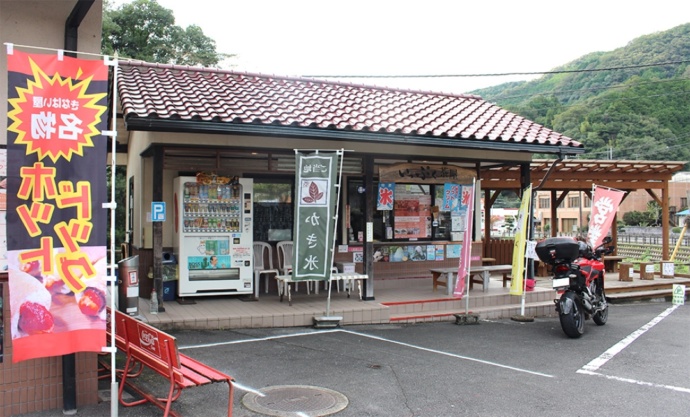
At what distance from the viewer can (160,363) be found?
4.63m

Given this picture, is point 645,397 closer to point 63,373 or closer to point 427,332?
point 427,332

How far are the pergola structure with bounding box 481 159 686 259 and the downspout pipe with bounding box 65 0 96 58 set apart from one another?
10803 mm

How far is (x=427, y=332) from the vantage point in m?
8.98

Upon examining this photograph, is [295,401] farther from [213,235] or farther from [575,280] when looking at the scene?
[575,280]

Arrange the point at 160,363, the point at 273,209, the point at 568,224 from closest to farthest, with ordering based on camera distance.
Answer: the point at 160,363 → the point at 273,209 → the point at 568,224

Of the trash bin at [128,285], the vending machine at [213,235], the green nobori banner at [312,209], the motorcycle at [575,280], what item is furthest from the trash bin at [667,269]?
the trash bin at [128,285]

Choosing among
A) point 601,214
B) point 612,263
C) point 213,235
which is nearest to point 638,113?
point 612,263

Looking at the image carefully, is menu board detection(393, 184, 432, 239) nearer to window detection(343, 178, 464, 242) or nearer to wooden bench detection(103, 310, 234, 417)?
window detection(343, 178, 464, 242)

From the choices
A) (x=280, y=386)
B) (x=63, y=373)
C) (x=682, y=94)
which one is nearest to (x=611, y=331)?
(x=280, y=386)

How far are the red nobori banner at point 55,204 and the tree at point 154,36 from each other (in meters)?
22.8

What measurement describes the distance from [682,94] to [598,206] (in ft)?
141

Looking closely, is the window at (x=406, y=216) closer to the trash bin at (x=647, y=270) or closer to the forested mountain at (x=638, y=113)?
the trash bin at (x=647, y=270)

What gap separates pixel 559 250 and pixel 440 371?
387 centimetres

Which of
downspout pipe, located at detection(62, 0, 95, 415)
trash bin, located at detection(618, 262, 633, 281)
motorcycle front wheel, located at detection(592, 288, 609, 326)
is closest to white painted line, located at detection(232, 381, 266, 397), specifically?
downspout pipe, located at detection(62, 0, 95, 415)
